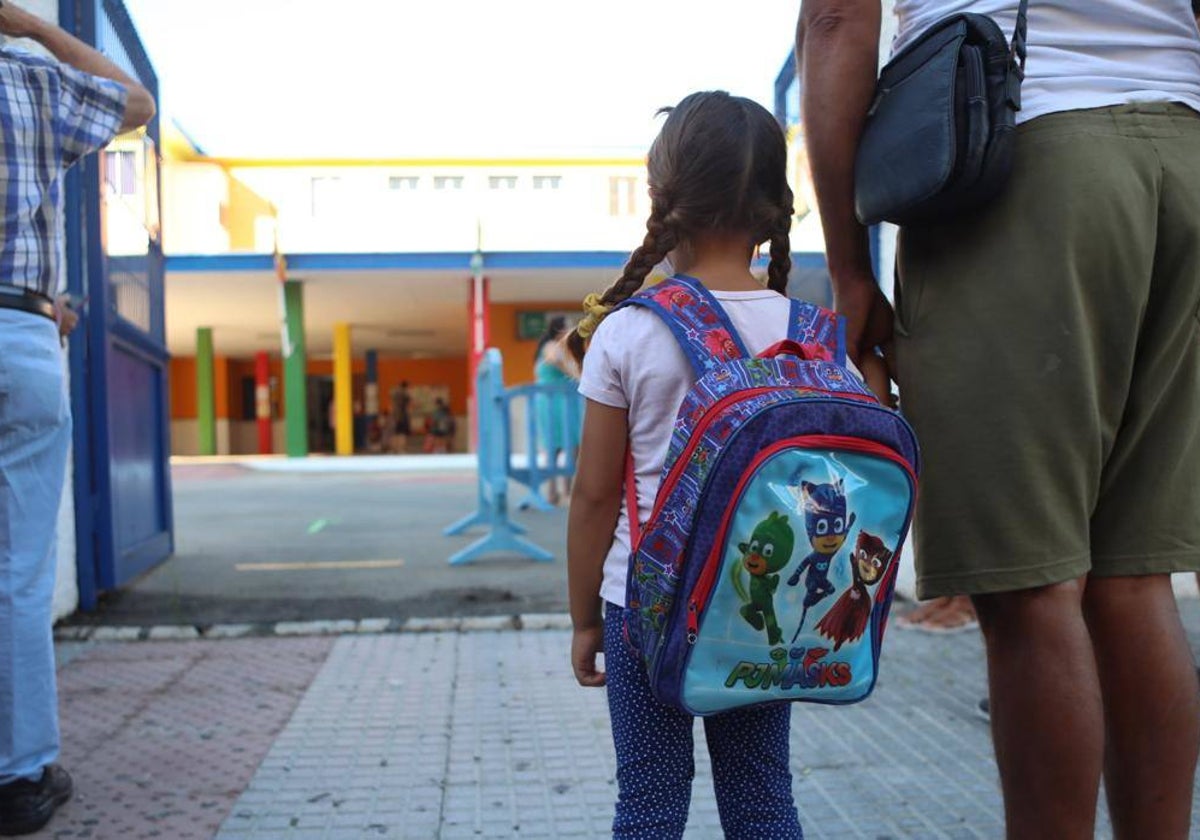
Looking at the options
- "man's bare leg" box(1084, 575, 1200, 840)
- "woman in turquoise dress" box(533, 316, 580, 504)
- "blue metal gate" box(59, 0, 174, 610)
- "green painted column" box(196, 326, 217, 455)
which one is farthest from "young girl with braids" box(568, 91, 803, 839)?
"green painted column" box(196, 326, 217, 455)

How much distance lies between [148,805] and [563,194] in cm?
2194

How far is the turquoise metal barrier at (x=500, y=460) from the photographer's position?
5.99m

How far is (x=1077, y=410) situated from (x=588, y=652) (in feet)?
2.65

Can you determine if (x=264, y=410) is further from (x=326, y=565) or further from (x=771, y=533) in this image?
(x=771, y=533)

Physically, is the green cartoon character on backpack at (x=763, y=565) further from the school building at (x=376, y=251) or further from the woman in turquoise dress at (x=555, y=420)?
the school building at (x=376, y=251)

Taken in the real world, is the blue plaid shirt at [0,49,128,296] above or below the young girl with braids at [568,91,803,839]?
above

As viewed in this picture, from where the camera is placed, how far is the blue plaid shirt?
2270 mm

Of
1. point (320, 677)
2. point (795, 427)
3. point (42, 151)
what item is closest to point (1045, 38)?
point (795, 427)

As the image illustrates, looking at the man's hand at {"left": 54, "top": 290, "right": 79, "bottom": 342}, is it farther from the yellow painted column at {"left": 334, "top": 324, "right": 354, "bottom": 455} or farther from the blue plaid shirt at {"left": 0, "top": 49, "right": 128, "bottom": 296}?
the yellow painted column at {"left": 334, "top": 324, "right": 354, "bottom": 455}

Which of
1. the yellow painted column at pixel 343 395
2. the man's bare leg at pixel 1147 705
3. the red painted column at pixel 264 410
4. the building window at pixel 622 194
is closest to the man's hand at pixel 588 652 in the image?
the man's bare leg at pixel 1147 705

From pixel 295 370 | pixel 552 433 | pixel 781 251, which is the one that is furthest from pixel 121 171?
pixel 295 370

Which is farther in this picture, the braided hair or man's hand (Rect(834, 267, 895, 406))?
man's hand (Rect(834, 267, 895, 406))

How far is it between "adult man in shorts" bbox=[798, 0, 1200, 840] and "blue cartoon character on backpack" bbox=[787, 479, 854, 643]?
10.2 inches

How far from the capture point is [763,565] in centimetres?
133
